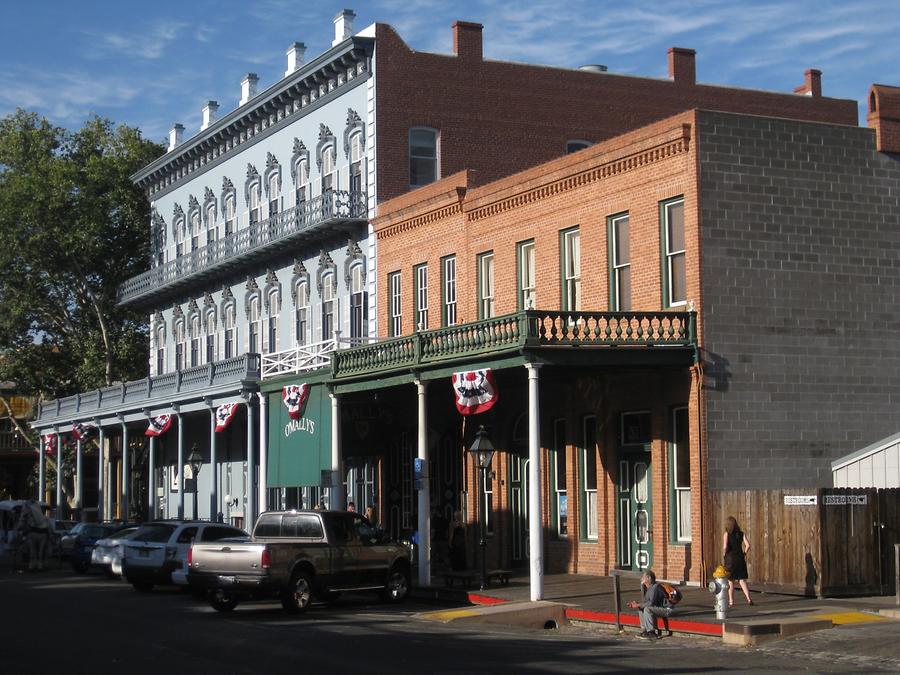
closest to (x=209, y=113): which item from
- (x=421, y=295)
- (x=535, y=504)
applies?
(x=421, y=295)

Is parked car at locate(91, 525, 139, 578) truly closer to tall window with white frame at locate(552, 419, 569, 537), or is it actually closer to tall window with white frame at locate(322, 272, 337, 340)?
tall window with white frame at locate(552, 419, 569, 537)

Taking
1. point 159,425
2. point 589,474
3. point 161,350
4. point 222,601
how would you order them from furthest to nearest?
point 161,350
point 159,425
point 589,474
point 222,601

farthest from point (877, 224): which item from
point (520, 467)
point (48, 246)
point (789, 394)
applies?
point (48, 246)

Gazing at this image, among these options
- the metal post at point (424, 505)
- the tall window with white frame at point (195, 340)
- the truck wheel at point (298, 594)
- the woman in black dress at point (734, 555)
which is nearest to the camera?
the woman in black dress at point (734, 555)

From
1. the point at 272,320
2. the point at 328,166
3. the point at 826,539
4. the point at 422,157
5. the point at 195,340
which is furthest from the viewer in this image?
the point at 195,340

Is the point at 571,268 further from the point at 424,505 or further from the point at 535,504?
the point at 535,504

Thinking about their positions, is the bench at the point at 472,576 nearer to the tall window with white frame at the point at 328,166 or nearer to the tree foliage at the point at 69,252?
the tall window with white frame at the point at 328,166

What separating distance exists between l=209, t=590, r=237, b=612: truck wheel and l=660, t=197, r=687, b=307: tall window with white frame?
33.8 feet

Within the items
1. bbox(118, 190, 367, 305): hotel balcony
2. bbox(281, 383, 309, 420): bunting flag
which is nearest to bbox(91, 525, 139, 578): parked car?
bbox(281, 383, 309, 420): bunting flag

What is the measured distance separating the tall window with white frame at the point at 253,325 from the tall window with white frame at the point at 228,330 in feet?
5.03

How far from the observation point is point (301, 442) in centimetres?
3788

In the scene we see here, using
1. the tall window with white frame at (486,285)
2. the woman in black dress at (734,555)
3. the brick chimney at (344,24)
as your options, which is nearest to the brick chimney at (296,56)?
the brick chimney at (344,24)

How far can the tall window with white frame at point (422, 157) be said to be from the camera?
42594mm

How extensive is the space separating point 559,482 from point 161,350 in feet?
103
